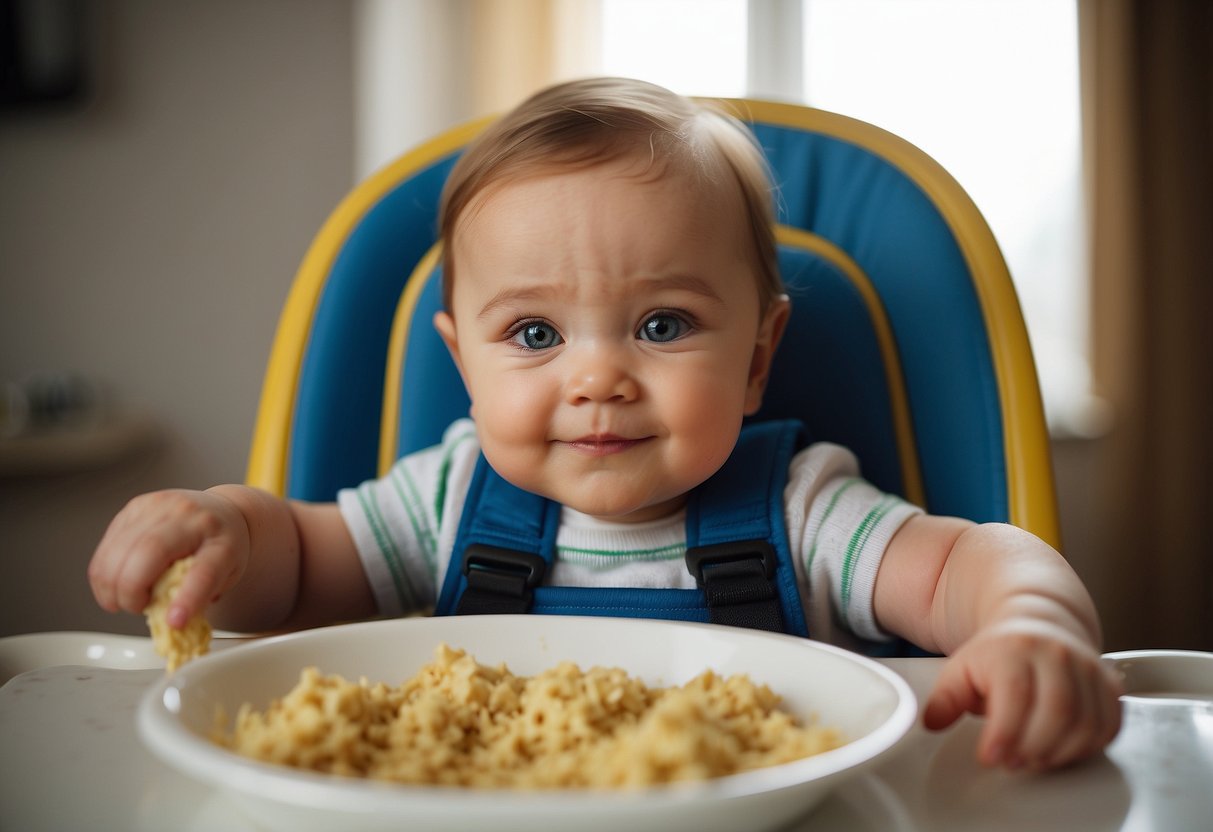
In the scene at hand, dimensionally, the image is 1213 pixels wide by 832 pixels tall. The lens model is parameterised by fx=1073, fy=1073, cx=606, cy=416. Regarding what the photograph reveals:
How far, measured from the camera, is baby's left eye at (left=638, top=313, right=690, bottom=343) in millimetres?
789

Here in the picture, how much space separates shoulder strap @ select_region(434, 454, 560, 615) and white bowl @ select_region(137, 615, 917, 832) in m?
0.23

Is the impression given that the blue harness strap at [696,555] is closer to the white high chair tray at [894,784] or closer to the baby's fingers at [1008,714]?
the white high chair tray at [894,784]

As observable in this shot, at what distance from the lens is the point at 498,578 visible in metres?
0.82

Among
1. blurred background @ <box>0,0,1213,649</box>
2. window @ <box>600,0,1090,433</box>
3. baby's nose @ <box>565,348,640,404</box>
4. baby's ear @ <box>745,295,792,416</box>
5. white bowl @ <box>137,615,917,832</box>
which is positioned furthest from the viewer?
window @ <box>600,0,1090,433</box>

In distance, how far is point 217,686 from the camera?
0.49 meters

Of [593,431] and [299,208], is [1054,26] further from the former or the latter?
[593,431]

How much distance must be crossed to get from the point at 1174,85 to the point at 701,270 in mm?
2294

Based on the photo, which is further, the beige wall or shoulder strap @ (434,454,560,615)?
the beige wall

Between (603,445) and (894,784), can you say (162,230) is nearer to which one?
(603,445)

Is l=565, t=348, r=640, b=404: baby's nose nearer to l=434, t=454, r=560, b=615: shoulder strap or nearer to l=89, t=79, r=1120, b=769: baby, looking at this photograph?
l=89, t=79, r=1120, b=769: baby

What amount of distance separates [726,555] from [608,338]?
19 centimetres

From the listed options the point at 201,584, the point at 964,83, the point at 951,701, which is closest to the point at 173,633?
the point at 201,584

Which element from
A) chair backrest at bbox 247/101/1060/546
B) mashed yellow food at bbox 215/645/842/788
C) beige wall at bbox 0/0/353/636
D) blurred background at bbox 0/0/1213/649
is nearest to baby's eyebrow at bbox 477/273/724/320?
chair backrest at bbox 247/101/1060/546

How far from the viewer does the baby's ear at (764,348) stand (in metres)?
0.90
